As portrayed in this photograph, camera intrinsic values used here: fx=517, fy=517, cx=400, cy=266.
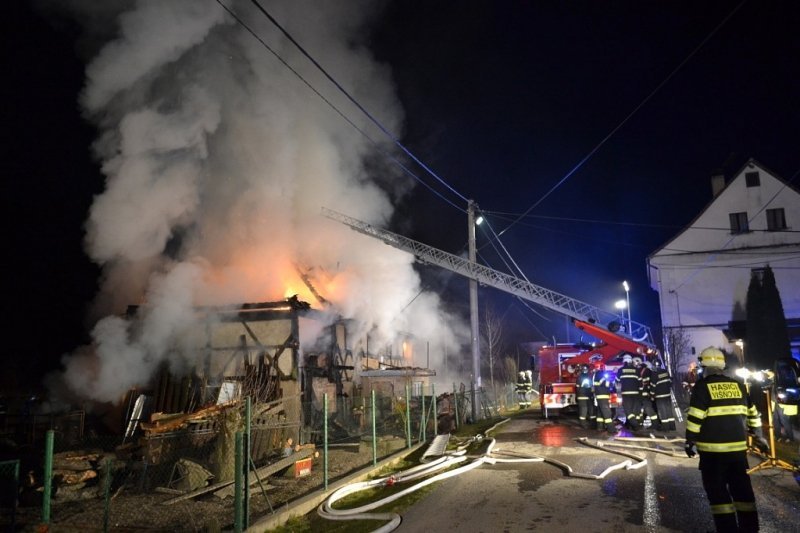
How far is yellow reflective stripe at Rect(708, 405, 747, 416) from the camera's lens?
4.99 metres

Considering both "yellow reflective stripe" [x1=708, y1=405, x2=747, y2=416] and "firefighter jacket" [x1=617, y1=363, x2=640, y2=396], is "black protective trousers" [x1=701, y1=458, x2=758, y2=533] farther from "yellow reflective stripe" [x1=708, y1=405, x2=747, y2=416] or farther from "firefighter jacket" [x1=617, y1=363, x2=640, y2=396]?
"firefighter jacket" [x1=617, y1=363, x2=640, y2=396]

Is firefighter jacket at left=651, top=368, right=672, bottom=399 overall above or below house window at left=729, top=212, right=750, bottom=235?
below

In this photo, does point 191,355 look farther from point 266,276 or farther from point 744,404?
point 744,404

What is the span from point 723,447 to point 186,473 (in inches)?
302

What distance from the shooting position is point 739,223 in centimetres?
2712

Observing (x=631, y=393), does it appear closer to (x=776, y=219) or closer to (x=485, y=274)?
(x=485, y=274)

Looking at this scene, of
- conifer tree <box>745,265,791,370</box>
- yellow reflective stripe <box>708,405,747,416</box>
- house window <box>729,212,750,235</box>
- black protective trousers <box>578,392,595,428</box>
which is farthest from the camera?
house window <box>729,212,750,235</box>

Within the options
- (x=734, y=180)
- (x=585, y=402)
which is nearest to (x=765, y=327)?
(x=734, y=180)

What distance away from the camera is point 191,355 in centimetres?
1570

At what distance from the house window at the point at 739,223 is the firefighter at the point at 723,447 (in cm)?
2594

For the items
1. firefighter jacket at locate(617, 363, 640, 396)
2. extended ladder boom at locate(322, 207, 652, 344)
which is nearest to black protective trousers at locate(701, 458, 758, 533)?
firefighter jacket at locate(617, 363, 640, 396)

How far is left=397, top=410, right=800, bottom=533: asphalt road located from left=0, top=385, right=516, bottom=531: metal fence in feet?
7.08

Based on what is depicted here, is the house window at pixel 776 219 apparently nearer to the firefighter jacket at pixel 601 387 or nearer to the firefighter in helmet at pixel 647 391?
the firefighter in helmet at pixel 647 391

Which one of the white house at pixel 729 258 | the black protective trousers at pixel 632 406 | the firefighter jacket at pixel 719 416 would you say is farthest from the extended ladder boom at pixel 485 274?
the firefighter jacket at pixel 719 416
